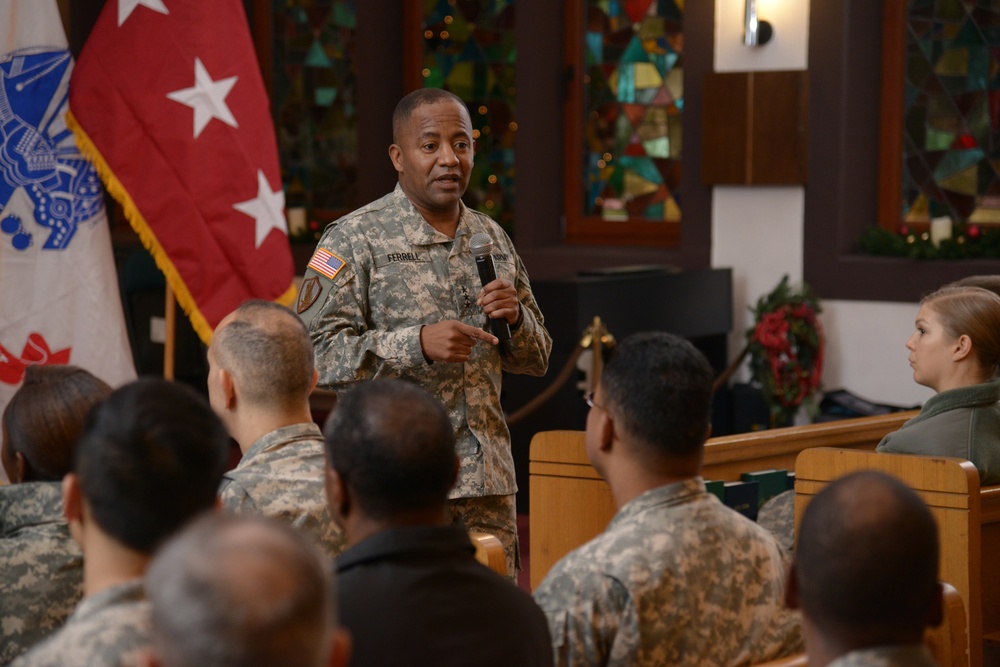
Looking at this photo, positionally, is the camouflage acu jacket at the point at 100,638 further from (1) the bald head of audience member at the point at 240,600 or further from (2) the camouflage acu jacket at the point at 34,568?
(2) the camouflage acu jacket at the point at 34,568

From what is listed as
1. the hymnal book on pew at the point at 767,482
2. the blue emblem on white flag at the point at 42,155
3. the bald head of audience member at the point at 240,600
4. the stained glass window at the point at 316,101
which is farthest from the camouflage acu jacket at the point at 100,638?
the stained glass window at the point at 316,101

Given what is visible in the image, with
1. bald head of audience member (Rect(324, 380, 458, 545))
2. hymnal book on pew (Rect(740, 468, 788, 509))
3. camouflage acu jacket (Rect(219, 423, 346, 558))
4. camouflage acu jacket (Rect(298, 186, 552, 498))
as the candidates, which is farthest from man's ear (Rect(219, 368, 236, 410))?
hymnal book on pew (Rect(740, 468, 788, 509))

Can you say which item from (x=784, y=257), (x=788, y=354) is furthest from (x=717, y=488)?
(x=784, y=257)

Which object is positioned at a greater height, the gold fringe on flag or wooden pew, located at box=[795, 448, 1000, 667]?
the gold fringe on flag

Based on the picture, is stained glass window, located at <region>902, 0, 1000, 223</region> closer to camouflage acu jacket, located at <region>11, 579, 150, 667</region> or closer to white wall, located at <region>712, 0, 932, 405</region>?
white wall, located at <region>712, 0, 932, 405</region>

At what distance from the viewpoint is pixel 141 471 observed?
4.56 ft

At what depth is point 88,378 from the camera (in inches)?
77.0

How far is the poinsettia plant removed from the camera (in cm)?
610

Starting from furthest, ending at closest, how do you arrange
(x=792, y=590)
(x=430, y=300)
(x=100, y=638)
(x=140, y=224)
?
(x=140, y=224), (x=430, y=300), (x=792, y=590), (x=100, y=638)

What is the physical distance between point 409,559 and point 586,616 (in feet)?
0.86

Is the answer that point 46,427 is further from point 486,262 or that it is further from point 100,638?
point 486,262

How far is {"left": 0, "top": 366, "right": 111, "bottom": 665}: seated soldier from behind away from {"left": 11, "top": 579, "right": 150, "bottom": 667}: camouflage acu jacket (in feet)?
1.95

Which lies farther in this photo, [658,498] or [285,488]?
[285,488]

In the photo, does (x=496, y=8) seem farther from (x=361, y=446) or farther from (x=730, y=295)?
(x=361, y=446)
